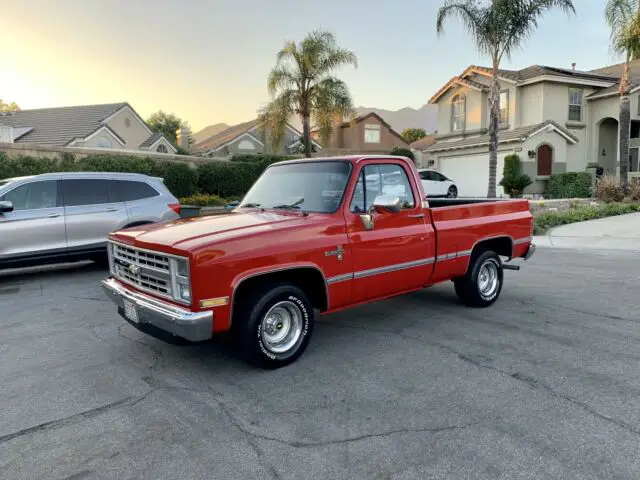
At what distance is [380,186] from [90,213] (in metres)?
6.08

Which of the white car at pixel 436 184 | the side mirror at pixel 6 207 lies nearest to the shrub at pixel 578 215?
the white car at pixel 436 184

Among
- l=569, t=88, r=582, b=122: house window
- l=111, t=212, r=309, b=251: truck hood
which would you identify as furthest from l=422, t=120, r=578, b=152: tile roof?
l=111, t=212, r=309, b=251: truck hood

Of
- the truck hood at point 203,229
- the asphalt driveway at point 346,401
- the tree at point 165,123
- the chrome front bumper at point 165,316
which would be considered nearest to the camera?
the asphalt driveway at point 346,401

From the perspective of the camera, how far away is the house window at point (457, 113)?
31.1 metres

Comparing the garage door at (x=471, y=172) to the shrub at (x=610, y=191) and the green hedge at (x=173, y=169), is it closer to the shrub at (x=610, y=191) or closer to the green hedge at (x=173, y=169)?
the shrub at (x=610, y=191)

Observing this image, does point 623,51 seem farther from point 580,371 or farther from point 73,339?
point 73,339

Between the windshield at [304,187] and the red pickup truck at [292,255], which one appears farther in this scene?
the windshield at [304,187]

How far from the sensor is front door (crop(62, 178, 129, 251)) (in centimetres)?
884

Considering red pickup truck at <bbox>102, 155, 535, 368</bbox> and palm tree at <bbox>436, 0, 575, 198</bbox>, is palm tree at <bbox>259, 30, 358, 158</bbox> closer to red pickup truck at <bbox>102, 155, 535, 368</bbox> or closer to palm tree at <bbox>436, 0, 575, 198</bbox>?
palm tree at <bbox>436, 0, 575, 198</bbox>

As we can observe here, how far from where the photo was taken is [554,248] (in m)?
12.2

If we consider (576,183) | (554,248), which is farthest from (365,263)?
(576,183)

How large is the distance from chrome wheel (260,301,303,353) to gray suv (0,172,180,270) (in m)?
5.85

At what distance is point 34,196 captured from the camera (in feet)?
28.3

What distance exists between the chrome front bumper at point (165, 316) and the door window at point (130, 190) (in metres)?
5.37
